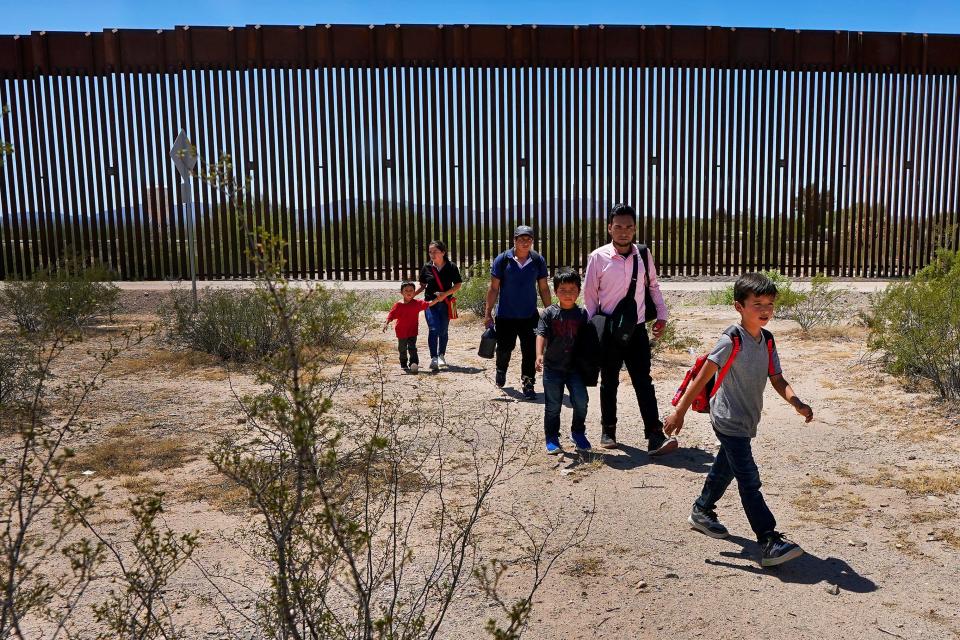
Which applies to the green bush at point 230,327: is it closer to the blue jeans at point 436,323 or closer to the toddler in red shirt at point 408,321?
the toddler in red shirt at point 408,321

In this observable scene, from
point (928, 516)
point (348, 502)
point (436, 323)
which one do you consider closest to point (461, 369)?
point (436, 323)

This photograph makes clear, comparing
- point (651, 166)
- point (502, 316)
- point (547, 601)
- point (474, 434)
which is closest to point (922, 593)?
point (547, 601)

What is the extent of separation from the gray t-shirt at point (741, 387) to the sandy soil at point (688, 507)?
63 centimetres

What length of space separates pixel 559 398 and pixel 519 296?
1867mm

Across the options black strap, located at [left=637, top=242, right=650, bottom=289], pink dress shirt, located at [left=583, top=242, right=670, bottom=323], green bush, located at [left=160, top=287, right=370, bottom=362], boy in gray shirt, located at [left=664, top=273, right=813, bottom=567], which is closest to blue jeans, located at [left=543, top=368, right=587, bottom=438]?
pink dress shirt, located at [left=583, top=242, right=670, bottom=323]

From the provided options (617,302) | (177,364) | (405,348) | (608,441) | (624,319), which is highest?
(617,302)

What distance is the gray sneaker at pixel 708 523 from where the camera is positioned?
407cm

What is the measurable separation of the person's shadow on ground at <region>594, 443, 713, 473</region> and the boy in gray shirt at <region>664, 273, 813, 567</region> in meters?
1.33

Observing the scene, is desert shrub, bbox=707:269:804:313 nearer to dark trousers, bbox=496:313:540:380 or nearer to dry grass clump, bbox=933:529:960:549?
dark trousers, bbox=496:313:540:380

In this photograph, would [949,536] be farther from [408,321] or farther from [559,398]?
[408,321]

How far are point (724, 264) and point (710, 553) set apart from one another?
36.2 feet

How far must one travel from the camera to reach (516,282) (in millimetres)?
7059

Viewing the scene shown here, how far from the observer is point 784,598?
342 cm

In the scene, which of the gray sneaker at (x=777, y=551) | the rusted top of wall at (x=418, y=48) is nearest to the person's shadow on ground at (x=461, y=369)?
the gray sneaker at (x=777, y=551)
